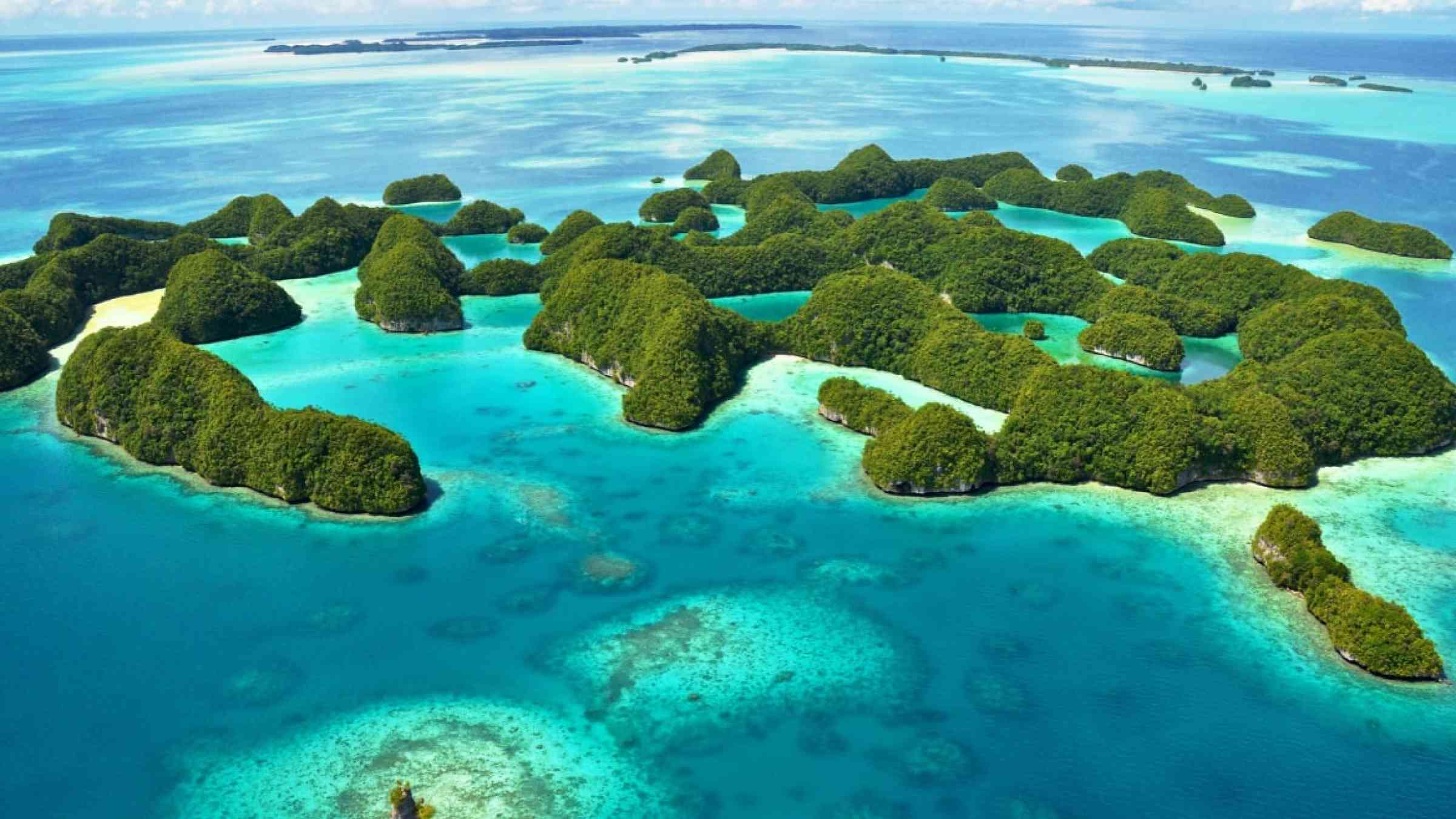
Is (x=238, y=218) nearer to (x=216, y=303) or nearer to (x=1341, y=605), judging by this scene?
(x=216, y=303)

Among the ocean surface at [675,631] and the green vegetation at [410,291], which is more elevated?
the green vegetation at [410,291]

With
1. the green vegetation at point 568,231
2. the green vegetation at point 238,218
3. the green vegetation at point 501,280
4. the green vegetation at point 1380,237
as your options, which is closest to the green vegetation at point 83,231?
the green vegetation at point 238,218

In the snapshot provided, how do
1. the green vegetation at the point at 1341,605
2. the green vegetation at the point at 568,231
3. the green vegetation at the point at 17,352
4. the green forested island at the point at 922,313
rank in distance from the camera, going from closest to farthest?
1. the green vegetation at the point at 1341,605
2. the green forested island at the point at 922,313
3. the green vegetation at the point at 17,352
4. the green vegetation at the point at 568,231

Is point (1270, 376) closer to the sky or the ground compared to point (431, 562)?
closer to the sky

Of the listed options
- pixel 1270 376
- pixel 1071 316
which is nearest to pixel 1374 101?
pixel 1071 316

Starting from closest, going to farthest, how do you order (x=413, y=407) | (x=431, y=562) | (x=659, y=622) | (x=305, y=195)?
(x=659, y=622) < (x=431, y=562) < (x=413, y=407) < (x=305, y=195)

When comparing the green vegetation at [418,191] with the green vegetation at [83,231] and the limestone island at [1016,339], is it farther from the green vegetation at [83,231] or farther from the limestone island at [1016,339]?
the limestone island at [1016,339]

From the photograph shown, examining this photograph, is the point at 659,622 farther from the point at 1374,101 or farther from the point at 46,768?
the point at 1374,101
